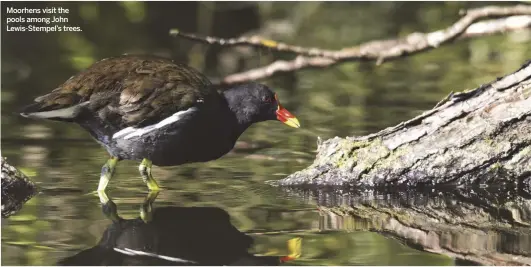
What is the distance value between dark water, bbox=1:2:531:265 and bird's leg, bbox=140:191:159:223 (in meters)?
0.04

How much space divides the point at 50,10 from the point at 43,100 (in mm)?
7683

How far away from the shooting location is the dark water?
531 cm

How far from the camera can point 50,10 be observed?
13.6 m

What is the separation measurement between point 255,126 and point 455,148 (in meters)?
3.04

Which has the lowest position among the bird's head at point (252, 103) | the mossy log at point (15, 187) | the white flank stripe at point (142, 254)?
the white flank stripe at point (142, 254)

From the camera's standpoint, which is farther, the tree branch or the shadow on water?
the tree branch

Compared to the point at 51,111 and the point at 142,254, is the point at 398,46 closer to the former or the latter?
the point at 51,111

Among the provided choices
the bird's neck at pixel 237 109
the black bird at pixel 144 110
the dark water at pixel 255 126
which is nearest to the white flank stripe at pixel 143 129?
the black bird at pixel 144 110

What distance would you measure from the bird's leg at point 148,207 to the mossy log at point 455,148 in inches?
36.5

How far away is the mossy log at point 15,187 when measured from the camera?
620cm

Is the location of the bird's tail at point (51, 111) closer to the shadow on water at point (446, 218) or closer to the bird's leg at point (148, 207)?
the bird's leg at point (148, 207)

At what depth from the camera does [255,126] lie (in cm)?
931

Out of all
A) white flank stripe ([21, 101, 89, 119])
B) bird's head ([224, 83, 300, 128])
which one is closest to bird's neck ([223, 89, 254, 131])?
bird's head ([224, 83, 300, 128])

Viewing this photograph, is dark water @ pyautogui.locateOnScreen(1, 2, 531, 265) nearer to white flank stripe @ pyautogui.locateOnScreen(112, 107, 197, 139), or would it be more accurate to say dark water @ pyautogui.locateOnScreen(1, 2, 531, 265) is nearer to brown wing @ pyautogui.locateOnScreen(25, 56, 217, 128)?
white flank stripe @ pyautogui.locateOnScreen(112, 107, 197, 139)
